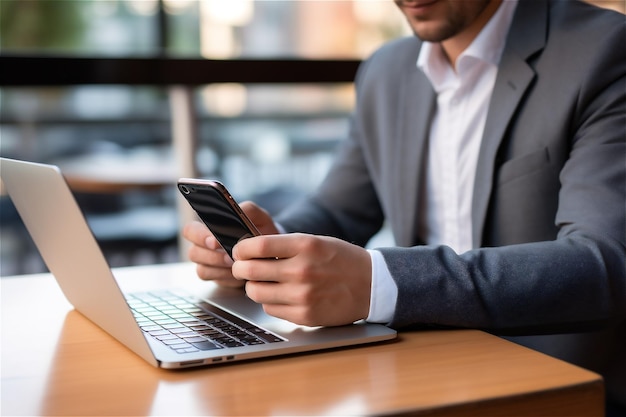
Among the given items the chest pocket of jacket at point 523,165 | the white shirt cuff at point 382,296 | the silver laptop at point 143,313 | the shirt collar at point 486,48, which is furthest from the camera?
the shirt collar at point 486,48

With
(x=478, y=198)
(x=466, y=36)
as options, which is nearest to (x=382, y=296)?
(x=478, y=198)

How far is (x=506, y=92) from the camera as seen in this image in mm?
1355

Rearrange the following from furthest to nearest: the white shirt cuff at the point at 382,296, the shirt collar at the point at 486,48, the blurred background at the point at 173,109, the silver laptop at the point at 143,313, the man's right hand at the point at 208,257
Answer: the blurred background at the point at 173,109 → the shirt collar at the point at 486,48 → the man's right hand at the point at 208,257 → the white shirt cuff at the point at 382,296 → the silver laptop at the point at 143,313

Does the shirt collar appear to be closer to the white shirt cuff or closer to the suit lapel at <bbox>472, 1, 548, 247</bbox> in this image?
the suit lapel at <bbox>472, 1, 548, 247</bbox>

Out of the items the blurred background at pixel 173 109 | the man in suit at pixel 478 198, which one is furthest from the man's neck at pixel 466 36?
the blurred background at pixel 173 109

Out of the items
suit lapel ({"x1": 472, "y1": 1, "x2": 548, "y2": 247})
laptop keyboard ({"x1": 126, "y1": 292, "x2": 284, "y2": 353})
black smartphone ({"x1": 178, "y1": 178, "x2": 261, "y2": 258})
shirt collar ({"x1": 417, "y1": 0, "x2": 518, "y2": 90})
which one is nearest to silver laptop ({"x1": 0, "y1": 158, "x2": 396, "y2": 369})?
laptop keyboard ({"x1": 126, "y1": 292, "x2": 284, "y2": 353})

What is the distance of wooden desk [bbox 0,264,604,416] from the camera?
2.31ft

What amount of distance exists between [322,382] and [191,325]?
0.23 m

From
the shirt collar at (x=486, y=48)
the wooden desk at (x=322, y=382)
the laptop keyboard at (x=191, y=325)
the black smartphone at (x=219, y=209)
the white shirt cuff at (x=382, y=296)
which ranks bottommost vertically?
the wooden desk at (x=322, y=382)

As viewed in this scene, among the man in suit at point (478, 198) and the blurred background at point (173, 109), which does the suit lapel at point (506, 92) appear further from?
the blurred background at point (173, 109)

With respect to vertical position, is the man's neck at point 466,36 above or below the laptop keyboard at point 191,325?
above

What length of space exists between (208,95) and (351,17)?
604 millimetres

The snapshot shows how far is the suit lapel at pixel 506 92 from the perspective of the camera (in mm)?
1345

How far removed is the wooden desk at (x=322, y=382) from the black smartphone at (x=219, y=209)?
155mm
